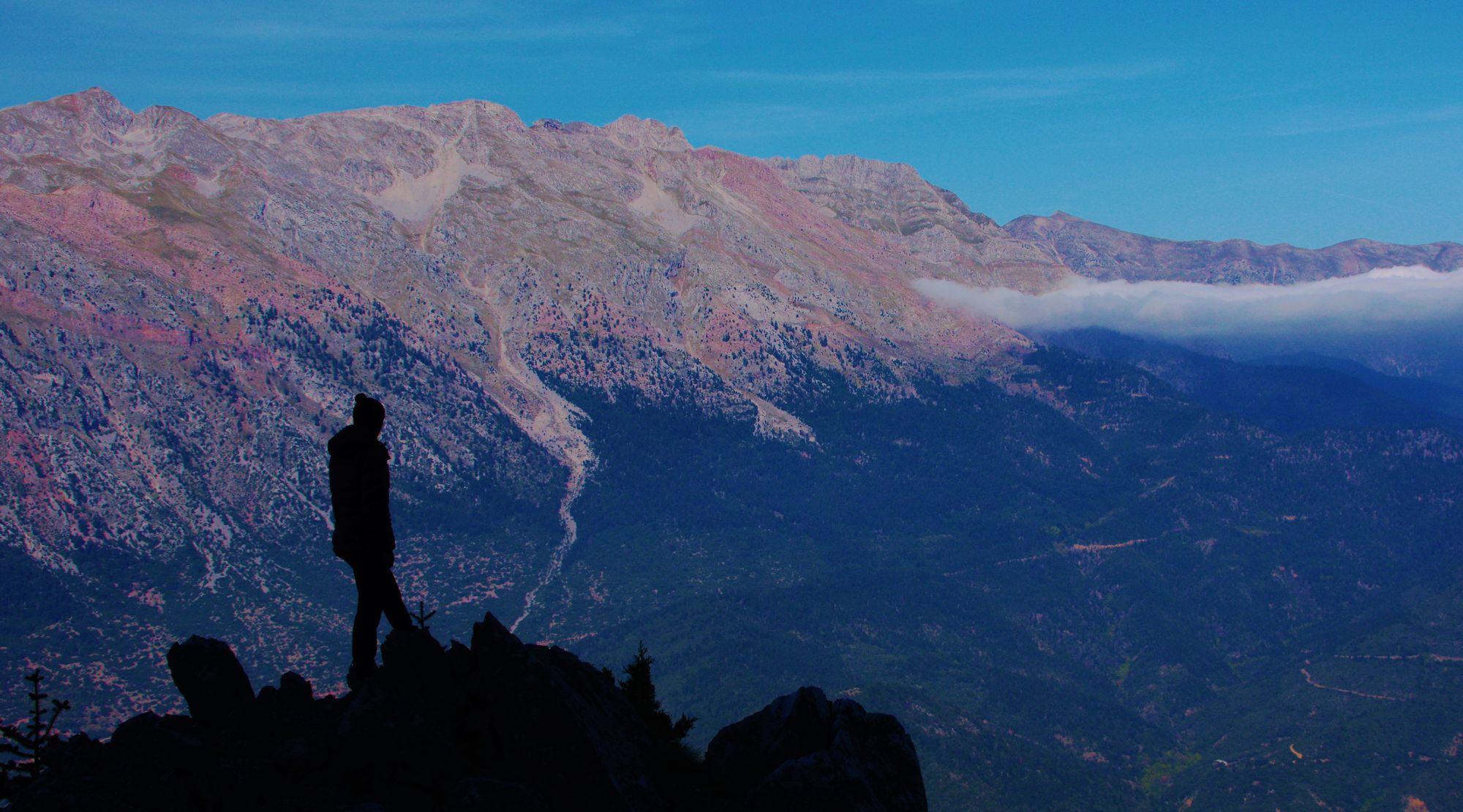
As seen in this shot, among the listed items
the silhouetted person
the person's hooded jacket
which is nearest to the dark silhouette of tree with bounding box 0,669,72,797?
the silhouetted person

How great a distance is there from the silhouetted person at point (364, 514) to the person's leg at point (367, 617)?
21 millimetres

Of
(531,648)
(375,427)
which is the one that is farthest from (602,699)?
(375,427)

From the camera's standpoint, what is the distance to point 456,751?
Answer: 30.3 m

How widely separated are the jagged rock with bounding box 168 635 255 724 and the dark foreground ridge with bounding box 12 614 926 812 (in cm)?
5

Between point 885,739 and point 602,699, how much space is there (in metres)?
9.06

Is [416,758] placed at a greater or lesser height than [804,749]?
greater

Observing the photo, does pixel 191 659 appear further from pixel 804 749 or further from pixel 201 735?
pixel 804 749

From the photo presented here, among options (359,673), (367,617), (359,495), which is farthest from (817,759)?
(359,495)

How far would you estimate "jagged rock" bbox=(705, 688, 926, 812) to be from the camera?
103 ft

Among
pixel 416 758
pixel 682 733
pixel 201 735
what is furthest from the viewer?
pixel 682 733

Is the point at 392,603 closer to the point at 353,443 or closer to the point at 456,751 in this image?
the point at 353,443

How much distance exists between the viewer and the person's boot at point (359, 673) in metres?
33.7

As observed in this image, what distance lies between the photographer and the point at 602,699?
35.3m

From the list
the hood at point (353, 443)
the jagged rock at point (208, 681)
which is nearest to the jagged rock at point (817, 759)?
the hood at point (353, 443)
